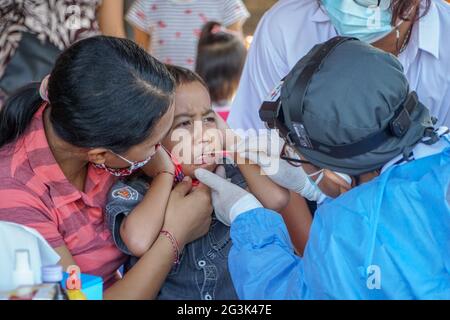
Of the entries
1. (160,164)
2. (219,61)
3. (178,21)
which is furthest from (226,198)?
(178,21)

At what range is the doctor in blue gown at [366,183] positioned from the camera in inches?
60.0

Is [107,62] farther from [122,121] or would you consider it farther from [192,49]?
[192,49]

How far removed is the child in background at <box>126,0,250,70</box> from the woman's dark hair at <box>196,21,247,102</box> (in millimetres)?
95

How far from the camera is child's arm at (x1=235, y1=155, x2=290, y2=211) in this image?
2121 millimetres

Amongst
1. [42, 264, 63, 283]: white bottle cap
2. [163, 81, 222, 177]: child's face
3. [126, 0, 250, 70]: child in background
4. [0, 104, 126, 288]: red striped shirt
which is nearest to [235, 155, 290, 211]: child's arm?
[163, 81, 222, 177]: child's face

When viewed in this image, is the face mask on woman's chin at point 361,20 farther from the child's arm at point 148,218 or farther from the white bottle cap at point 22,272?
the white bottle cap at point 22,272

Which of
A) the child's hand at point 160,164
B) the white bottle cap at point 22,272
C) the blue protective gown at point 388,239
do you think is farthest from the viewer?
the child's hand at point 160,164

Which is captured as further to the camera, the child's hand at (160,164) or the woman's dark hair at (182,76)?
the woman's dark hair at (182,76)

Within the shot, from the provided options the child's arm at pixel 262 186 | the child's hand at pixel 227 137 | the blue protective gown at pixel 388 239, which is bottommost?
the child's arm at pixel 262 186

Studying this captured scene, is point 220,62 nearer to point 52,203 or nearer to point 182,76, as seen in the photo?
point 182,76

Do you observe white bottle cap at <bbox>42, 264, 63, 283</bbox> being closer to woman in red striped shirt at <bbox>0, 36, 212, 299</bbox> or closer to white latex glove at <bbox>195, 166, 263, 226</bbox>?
woman in red striped shirt at <bbox>0, 36, 212, 299</bbox>

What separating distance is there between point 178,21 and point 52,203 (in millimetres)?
1736

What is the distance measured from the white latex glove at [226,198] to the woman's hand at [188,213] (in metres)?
0.04

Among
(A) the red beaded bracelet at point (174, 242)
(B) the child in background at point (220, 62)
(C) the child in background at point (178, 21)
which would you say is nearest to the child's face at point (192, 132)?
(A) the red beaded bracelet at point (174, 242)
